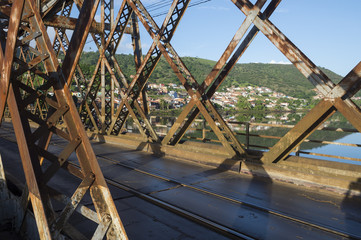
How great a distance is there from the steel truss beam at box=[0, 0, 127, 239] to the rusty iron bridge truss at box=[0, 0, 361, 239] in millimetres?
11

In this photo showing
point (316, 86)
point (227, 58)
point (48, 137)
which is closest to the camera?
point (48, 137)

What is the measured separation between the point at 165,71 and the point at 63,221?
177 m

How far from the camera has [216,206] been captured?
5.95 meters

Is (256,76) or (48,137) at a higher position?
(256,76)

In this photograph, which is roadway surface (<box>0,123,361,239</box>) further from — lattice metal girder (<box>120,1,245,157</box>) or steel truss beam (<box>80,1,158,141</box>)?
steel truss beam (<box>80,1,158,141</box>)

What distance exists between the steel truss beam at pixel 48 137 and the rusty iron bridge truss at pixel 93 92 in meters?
0.01

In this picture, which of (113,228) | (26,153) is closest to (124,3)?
(26,153)

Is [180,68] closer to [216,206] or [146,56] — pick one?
[146,56]

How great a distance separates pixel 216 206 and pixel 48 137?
11.5ft

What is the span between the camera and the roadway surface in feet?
15.7

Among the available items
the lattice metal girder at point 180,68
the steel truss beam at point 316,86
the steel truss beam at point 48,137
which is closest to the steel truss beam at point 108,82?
the lattice metal girder at point 180,68

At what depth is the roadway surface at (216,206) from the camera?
4.79 metres

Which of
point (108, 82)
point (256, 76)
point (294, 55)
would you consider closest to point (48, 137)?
point (294, 55)

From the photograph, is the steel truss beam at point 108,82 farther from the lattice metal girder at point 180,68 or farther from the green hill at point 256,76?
the green hill at point 256,76
